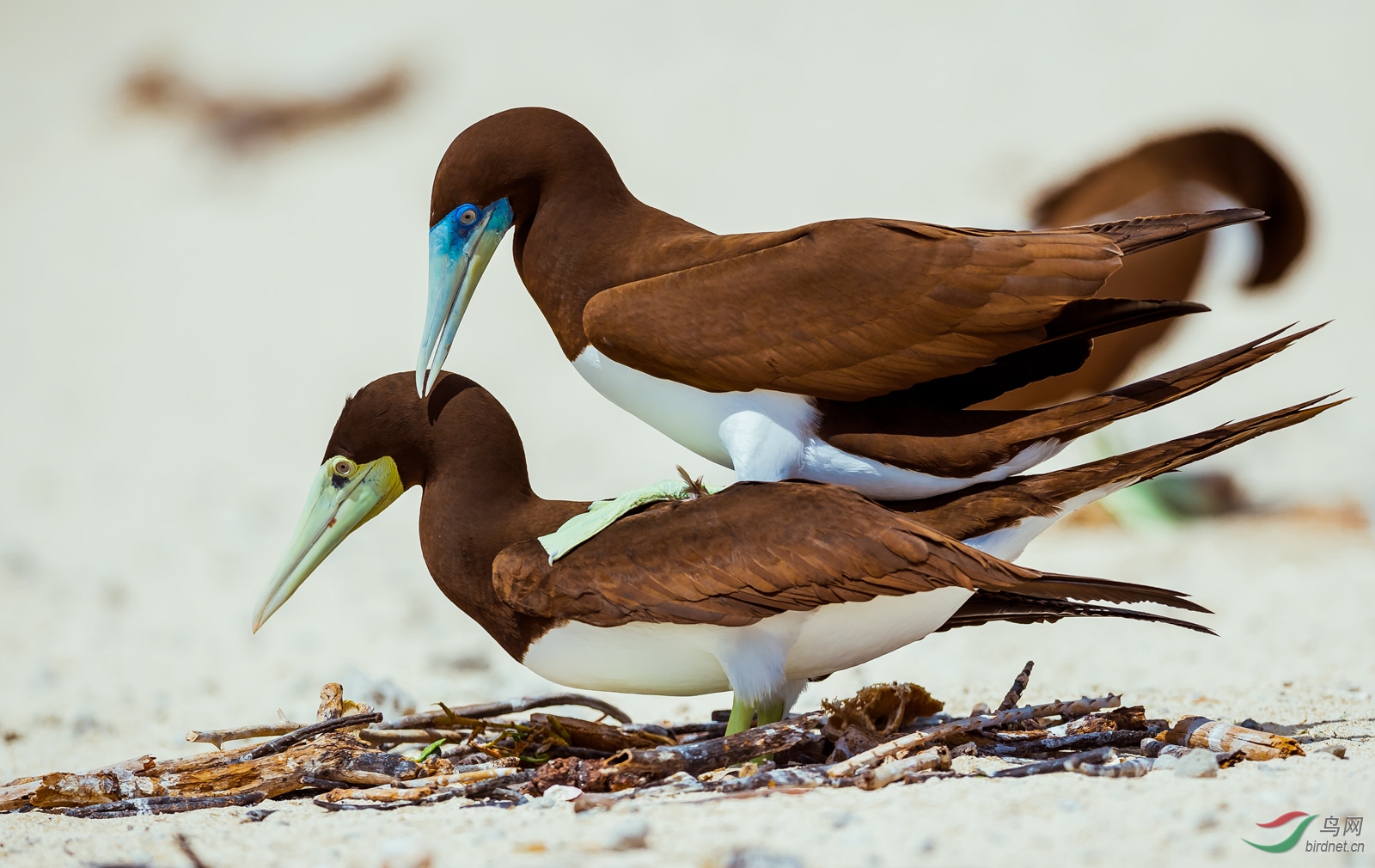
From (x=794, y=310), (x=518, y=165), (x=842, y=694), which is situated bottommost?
(x=842, y=694)

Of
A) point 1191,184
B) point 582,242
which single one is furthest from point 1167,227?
point 1191,184

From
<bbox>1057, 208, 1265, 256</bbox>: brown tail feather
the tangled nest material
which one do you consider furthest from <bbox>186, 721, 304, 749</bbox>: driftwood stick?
<bbox>1057, 208, 1265, 256</bbox>: brown tail feather

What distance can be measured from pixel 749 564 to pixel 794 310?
2.39 ft

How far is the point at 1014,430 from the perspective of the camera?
4.01 meters

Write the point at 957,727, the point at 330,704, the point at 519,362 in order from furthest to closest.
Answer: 1. the point at 519,362
2. the point at 330,704
3. the point at 957,727

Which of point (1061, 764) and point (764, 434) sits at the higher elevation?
point (764, 434)

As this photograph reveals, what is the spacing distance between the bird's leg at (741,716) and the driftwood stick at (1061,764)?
0.72 m

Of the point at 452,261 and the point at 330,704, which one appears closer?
the point at 452,261

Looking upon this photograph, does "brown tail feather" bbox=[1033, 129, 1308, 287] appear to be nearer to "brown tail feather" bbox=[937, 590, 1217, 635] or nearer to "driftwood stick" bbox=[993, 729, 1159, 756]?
"brown tail feather" bbox=[937, 590, 1217, 635]

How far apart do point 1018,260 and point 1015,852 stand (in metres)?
1.70

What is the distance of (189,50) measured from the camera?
2180 centimetres

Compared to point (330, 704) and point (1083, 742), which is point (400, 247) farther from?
point (1083, 742)

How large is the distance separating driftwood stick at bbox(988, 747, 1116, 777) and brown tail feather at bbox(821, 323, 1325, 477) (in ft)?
2.88

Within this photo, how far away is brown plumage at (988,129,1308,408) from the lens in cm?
694
